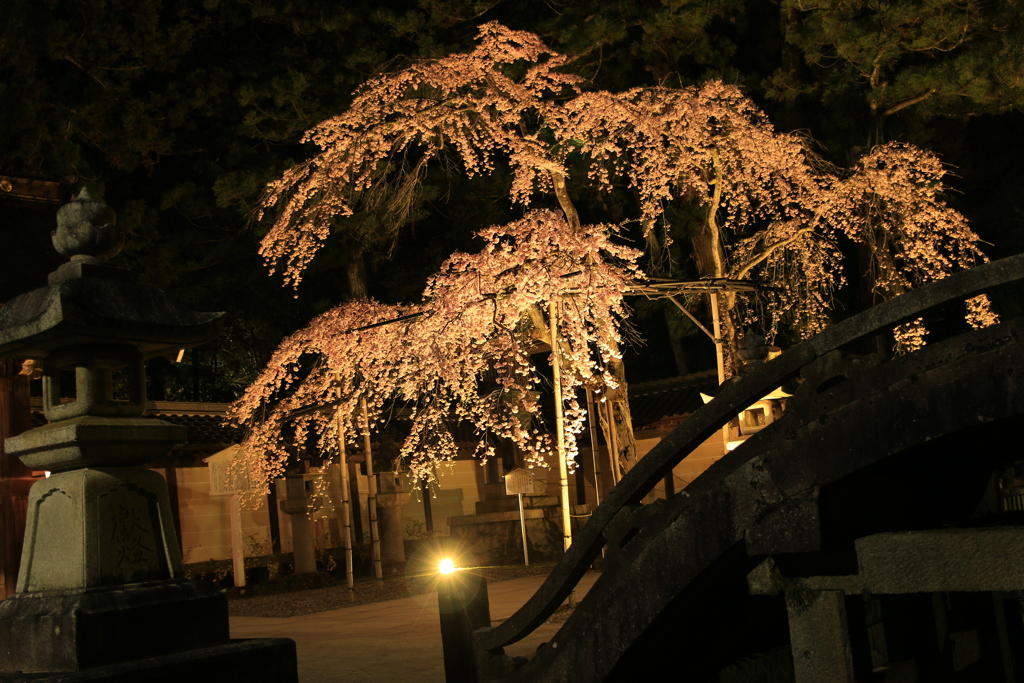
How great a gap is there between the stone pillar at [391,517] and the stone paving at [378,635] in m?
3.62

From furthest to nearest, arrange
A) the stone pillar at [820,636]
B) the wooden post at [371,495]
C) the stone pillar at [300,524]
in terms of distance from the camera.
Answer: the stone pillar at [300,524]
the wooden post at [371,495]
the stone pillar at [820,636]

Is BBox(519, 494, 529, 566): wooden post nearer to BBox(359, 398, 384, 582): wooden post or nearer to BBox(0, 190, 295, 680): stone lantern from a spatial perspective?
BBox(359, 398, 384, 582): wooden post

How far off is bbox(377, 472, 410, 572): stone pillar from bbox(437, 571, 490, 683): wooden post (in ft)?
39.5

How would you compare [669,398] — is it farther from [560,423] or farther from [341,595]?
[560,423]

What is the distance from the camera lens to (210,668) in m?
4.61

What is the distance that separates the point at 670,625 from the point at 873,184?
9658mm

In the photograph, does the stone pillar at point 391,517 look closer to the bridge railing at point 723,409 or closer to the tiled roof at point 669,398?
the tiled roof at point 669,398

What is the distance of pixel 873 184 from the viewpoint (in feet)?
40.1

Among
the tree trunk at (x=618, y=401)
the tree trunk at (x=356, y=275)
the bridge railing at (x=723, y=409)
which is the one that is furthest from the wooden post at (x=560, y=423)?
the tree trunk at (x=356, y=275)

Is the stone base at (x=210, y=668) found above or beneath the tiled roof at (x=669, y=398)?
beneath

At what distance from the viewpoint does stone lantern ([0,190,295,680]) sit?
14.9 ft

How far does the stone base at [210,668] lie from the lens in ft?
14.0

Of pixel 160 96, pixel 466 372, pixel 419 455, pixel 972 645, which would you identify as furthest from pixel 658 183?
pixel 160 96

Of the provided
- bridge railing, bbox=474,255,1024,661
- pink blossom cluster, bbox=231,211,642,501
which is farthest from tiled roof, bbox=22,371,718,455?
bridge railing, bbox=474,255,1024,661
